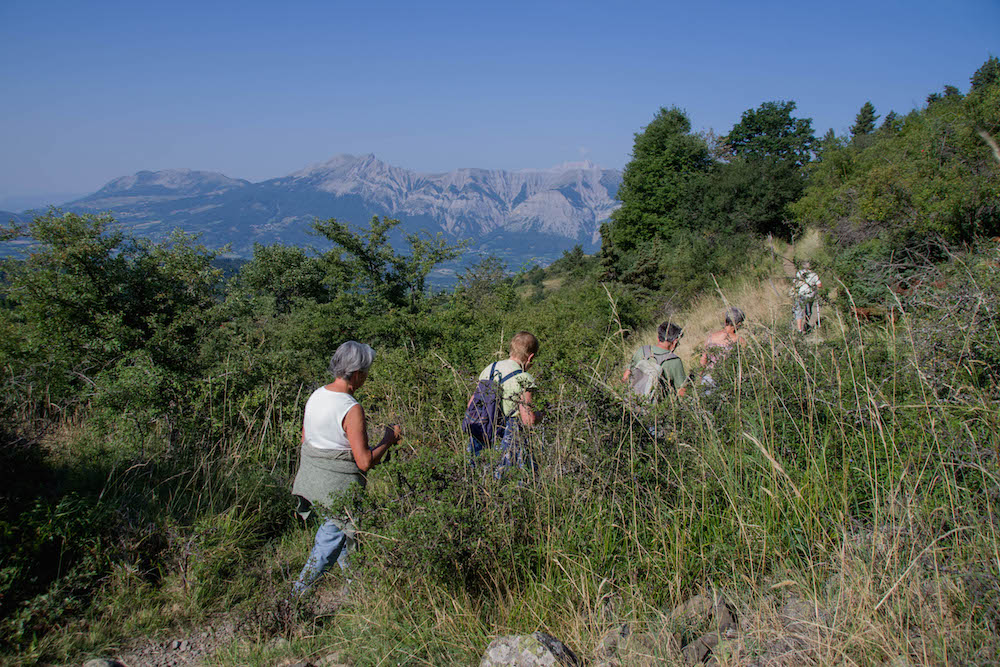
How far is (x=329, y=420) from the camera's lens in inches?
114

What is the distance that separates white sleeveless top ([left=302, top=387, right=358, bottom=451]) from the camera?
2.88m

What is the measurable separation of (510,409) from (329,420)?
1.05m

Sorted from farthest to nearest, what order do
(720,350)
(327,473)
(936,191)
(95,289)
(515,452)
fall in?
1. (95,289)
2. (936,191)
3. (720,350)
4. (327,473)
5. (515,452)

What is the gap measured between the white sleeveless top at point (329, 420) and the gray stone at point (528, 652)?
1.42 metres

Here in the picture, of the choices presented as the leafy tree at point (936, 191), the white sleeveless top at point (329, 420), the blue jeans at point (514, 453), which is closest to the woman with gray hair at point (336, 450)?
the white sleeveless top at point (329, 420)

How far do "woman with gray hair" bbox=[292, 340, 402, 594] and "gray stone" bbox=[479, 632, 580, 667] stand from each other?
1157 mm

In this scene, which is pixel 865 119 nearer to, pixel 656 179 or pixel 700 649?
pixel 656 179

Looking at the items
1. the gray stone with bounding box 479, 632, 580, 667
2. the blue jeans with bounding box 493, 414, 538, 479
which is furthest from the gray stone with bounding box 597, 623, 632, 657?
the blue jeans with bounding box 493, 414, 538, 479

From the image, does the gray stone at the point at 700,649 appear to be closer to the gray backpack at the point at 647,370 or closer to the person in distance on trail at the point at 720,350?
the person in distance on trail at the point at 720,350

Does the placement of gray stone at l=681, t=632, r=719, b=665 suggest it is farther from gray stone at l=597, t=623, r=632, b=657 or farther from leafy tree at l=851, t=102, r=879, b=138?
leafy tree at l=851, t=102, r=879, b=138

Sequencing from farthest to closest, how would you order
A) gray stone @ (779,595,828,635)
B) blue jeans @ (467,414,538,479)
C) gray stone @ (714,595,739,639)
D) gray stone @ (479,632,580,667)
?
blue jeans @ (467,414,538,479), gray stone @ (714,595,739,639), gray stone @ (479,632,580,667), gray stone @ (779,595,828,635)

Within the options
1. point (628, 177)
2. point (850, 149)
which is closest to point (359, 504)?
point (850, 149)

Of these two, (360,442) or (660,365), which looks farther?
(660,365)

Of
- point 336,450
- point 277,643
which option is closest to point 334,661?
point 277,643
